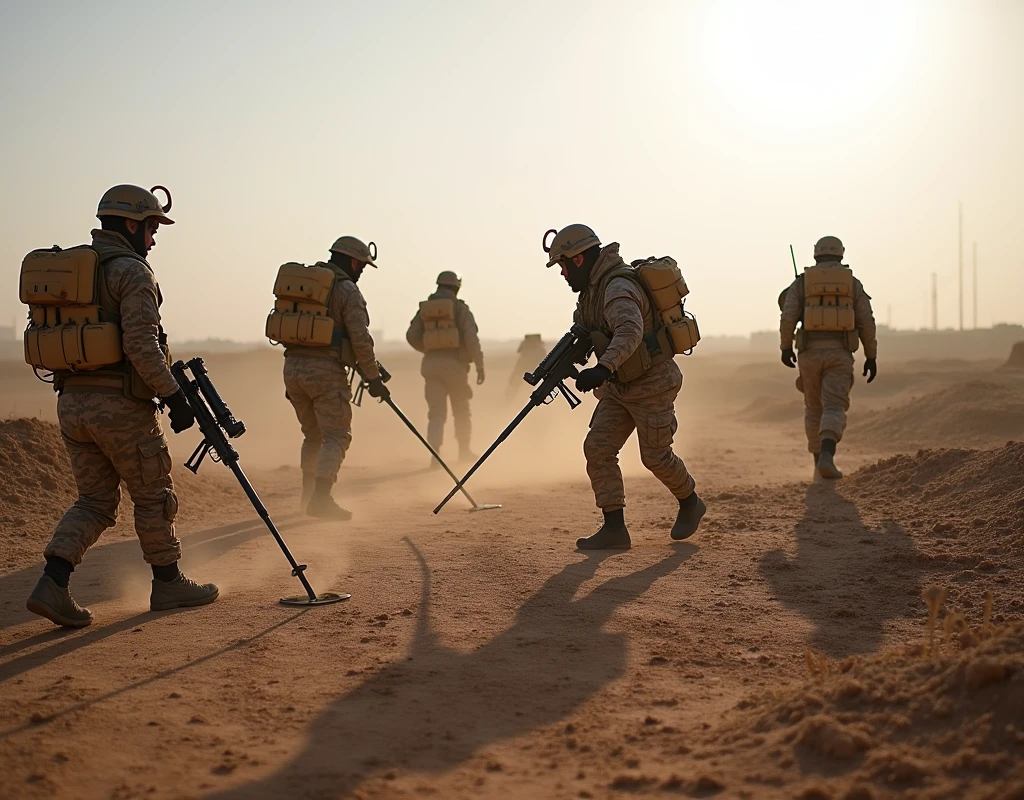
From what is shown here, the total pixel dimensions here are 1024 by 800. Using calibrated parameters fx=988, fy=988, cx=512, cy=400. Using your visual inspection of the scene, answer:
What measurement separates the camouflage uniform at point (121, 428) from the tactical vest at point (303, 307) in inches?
126

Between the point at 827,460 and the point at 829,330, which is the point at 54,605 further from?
the point at 829,330

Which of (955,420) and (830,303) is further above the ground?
(830,303)

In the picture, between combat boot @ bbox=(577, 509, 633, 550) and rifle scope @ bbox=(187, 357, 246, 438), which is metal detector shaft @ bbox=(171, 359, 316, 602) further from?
combat boot @ bbox=(577, 509, 633, 550)

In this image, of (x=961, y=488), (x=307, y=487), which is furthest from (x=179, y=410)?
(x=961, y=488)

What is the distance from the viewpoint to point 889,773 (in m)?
2.85

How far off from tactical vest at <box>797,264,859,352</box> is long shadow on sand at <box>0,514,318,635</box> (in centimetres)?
528

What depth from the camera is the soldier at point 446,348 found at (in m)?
12.6

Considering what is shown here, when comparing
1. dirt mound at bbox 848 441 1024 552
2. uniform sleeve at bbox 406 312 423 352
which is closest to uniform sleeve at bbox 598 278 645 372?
dirt mound at bbox 848 441 1024 552

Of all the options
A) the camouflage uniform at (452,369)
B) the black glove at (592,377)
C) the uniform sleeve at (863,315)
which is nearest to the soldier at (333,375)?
the black glove at (592,377)

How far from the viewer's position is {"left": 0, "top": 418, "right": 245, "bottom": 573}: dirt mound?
812 cm

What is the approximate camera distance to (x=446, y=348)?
41.7ft

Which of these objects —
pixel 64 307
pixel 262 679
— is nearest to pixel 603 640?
pixel 262 679

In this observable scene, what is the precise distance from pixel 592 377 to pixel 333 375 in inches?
131

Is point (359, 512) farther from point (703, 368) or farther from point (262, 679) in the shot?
point (703, 368)
